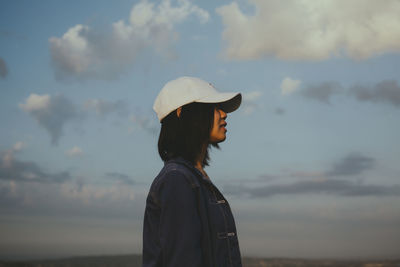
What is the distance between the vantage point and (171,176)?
11.1ft

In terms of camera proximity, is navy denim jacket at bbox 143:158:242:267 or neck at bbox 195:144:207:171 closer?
navy denim jacket at bbox 143:158:242:267

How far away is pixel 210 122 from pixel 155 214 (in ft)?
2.94

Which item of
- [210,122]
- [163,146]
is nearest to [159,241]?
[163,146]

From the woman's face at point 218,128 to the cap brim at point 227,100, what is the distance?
10 centimetres

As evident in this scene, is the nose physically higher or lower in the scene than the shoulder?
higher

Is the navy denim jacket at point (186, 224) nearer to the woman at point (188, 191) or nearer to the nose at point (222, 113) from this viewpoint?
the woman at point (188, 191)

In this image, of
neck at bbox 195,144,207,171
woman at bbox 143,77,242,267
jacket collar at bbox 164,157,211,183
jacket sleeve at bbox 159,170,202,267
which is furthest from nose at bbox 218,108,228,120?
jacket sleeve at bbox 159,170,202,267

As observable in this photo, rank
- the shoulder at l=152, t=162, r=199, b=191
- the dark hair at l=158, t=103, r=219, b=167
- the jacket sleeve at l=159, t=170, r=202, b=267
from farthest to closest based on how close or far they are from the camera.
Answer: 1. the dark hair at l=158, t=103, r=219, b=167
2. the shoulder at l=152, t=162, r=199, b=191
3. the jacket sleeve at l=159, t=170, r=202, b=267

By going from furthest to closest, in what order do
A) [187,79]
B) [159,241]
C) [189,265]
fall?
[187,79]
[159,241]
[189,265]

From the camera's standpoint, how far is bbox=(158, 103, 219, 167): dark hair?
367 cm

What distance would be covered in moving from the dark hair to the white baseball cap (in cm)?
6

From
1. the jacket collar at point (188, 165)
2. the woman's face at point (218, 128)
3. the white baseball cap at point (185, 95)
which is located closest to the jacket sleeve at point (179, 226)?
the jacket collar at point (188, 165)

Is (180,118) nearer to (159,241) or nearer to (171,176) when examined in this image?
(171,176)

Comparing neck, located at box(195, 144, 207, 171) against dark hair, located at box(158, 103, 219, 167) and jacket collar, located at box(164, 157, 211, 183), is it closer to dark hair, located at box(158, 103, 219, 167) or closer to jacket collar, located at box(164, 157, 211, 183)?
dark hair, located at box(158, 103, 219, 167)
